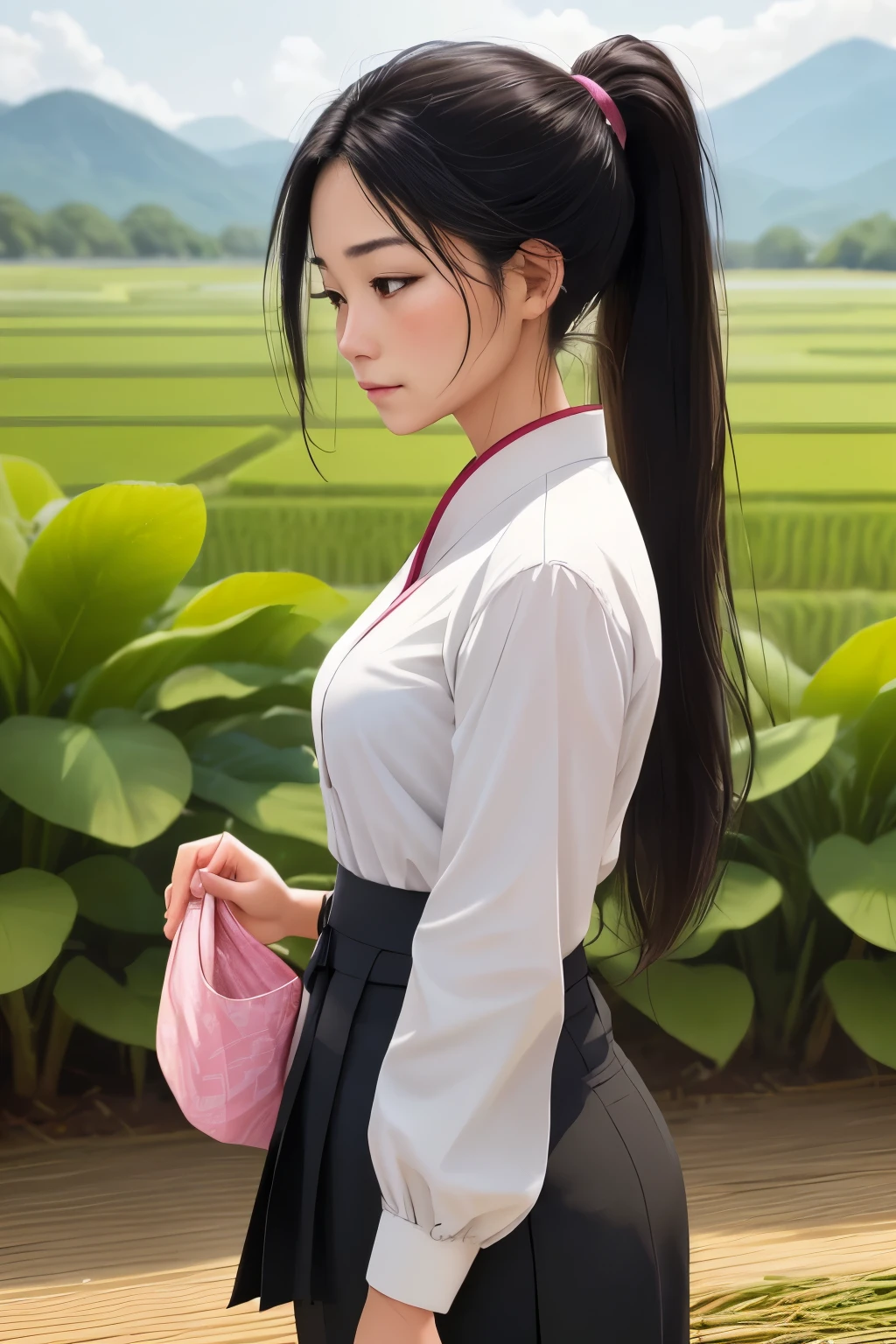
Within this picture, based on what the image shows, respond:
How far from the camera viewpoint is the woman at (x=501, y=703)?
1.71 feet

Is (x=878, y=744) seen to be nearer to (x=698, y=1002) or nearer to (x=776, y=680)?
(x=776, y=680)

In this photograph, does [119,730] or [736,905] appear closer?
[119,730]

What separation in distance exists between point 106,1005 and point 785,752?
108 centimetres

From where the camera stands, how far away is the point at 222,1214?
5.42ft

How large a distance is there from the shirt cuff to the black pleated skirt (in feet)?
0.17

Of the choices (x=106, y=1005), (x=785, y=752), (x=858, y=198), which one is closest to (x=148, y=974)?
(x=106, y=1005)

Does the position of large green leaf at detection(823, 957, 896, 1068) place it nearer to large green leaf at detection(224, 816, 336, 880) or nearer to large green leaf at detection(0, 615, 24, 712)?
large green leaf at detection(224, 816, 336, 880)

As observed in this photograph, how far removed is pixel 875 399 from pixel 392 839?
169 centimetres

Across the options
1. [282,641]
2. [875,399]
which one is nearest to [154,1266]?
[282,641]

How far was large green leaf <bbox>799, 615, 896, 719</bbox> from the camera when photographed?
1.84m

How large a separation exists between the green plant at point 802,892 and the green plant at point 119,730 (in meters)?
0.59

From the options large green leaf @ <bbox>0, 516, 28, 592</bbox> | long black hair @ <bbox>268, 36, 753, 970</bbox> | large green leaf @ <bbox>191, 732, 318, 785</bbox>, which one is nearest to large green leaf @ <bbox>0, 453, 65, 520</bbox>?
large green leaf @ <bbox>0, 516, 28, 592</bbox>

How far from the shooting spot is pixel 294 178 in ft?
2.04

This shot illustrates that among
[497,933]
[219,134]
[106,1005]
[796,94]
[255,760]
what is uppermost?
[796,94]
